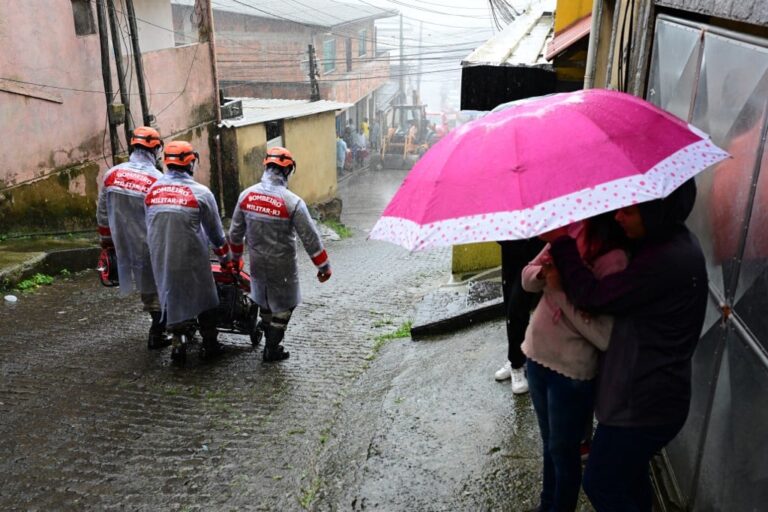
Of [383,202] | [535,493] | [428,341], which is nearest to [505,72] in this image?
[428,341]

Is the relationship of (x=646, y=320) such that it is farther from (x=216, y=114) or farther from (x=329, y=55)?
(x=329, y=55)

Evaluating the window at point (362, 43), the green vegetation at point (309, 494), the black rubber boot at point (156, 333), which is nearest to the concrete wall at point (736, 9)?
the green vegetation at point (309, 494)

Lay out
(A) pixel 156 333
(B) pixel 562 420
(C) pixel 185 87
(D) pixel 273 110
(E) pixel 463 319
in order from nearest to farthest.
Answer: (B) pixel 562 420
(A) pixel 156 333
(E) pixel 463 319
(C) pixel 185 87
(D) pixel 273 110

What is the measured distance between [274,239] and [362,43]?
1270 inches

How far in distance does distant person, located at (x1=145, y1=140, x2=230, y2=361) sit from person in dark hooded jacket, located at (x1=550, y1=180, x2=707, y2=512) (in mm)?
3693

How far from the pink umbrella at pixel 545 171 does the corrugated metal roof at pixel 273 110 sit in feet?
45.9

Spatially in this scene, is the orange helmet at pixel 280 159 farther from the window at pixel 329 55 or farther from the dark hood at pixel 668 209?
the window at pixel 329 55

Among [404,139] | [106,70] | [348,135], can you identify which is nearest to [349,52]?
[348,135]

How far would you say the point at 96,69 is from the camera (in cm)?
1145

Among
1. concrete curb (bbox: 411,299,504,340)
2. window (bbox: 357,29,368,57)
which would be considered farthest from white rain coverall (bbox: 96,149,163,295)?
window (bbox: 357,29,368,57)

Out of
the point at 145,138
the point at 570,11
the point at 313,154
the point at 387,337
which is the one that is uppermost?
the point at 570,11

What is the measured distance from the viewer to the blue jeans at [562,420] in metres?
2.60

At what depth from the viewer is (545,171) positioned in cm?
210

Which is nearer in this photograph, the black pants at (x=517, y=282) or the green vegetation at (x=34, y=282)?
the black pants at (x=517, y=282)
